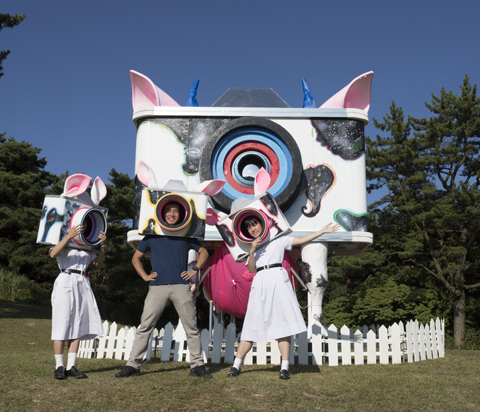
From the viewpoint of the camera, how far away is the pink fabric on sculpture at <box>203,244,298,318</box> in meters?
7.46

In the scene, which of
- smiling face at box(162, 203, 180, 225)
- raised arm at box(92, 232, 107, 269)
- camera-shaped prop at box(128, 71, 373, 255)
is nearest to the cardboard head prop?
smiling face at box(162, 203, 180, 225)

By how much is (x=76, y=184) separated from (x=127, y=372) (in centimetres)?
236

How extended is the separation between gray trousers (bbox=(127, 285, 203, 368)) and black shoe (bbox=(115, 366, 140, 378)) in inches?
2.2

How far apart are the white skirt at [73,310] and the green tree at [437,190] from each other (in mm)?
15046

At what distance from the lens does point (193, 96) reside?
356 inches

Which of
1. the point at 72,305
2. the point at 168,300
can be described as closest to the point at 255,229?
the point at 168,300

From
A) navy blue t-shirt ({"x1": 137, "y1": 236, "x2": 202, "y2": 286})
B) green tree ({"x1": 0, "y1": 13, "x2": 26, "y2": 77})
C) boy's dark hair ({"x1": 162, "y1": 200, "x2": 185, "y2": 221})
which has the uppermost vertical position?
green tree ({"x1": 0, "y1": 13, "x2": 26, "y2": 77})

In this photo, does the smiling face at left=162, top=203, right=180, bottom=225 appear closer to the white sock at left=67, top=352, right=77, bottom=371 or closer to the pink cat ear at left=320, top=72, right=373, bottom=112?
the white sock at left=67, top=352, right=77, bottom=371

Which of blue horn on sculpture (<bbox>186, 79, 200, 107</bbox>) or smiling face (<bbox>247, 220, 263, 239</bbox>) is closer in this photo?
smiling face (<bbox>247, 220, 263, 239</bbox>)

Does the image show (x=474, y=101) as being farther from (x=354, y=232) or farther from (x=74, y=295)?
(x=74, y=295)

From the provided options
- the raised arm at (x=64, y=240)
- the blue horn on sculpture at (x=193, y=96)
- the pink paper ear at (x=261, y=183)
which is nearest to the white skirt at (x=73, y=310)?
the raised arm at (x=64, y=240)

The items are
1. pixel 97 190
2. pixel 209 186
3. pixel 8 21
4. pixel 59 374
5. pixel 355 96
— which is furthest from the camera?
pixel 8 21

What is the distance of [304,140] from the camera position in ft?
28.0

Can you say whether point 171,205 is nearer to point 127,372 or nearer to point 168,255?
point 168,255
